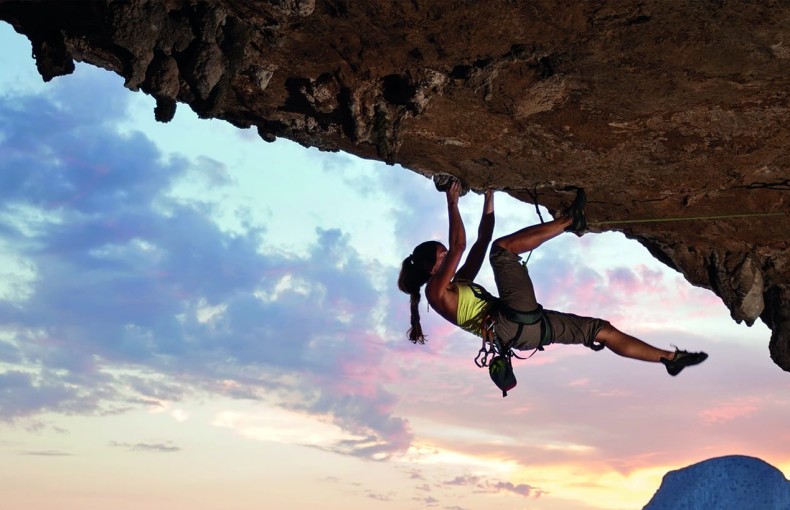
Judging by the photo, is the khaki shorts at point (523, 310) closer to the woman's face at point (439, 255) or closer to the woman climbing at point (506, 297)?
the woman climbing at point (506, 297)

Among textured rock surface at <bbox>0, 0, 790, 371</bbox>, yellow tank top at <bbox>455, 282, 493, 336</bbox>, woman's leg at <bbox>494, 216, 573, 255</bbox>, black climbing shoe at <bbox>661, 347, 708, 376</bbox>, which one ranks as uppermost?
textured rock surface at <bbox>0, 0, 790, 371</bbox>

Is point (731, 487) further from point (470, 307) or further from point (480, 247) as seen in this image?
point (480, 247)

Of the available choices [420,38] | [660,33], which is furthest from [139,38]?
[660,33]

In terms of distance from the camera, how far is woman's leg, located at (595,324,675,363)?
6699 millimetres

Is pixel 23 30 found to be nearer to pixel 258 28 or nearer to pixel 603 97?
pixel 258 28

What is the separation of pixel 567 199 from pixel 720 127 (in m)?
2.10

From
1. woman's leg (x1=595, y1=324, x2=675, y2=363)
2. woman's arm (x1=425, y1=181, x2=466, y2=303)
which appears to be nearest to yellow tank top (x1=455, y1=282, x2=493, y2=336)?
woman's arm (x1=425, y1=181, x2=466, y2=303)

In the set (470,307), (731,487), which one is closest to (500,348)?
(470,307)

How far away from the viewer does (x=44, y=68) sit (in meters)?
5.68

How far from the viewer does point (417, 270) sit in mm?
6582

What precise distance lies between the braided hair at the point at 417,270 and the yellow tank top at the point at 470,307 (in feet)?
1.05

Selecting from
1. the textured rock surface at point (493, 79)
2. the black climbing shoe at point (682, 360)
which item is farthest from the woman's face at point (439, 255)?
the black climbing shoe at point (682, 360)

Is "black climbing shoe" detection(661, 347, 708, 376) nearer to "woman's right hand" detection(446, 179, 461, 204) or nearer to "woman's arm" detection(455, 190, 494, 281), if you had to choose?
"woman's arm" detection(455, 190, 494, 281)

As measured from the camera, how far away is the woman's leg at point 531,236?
638 cm
